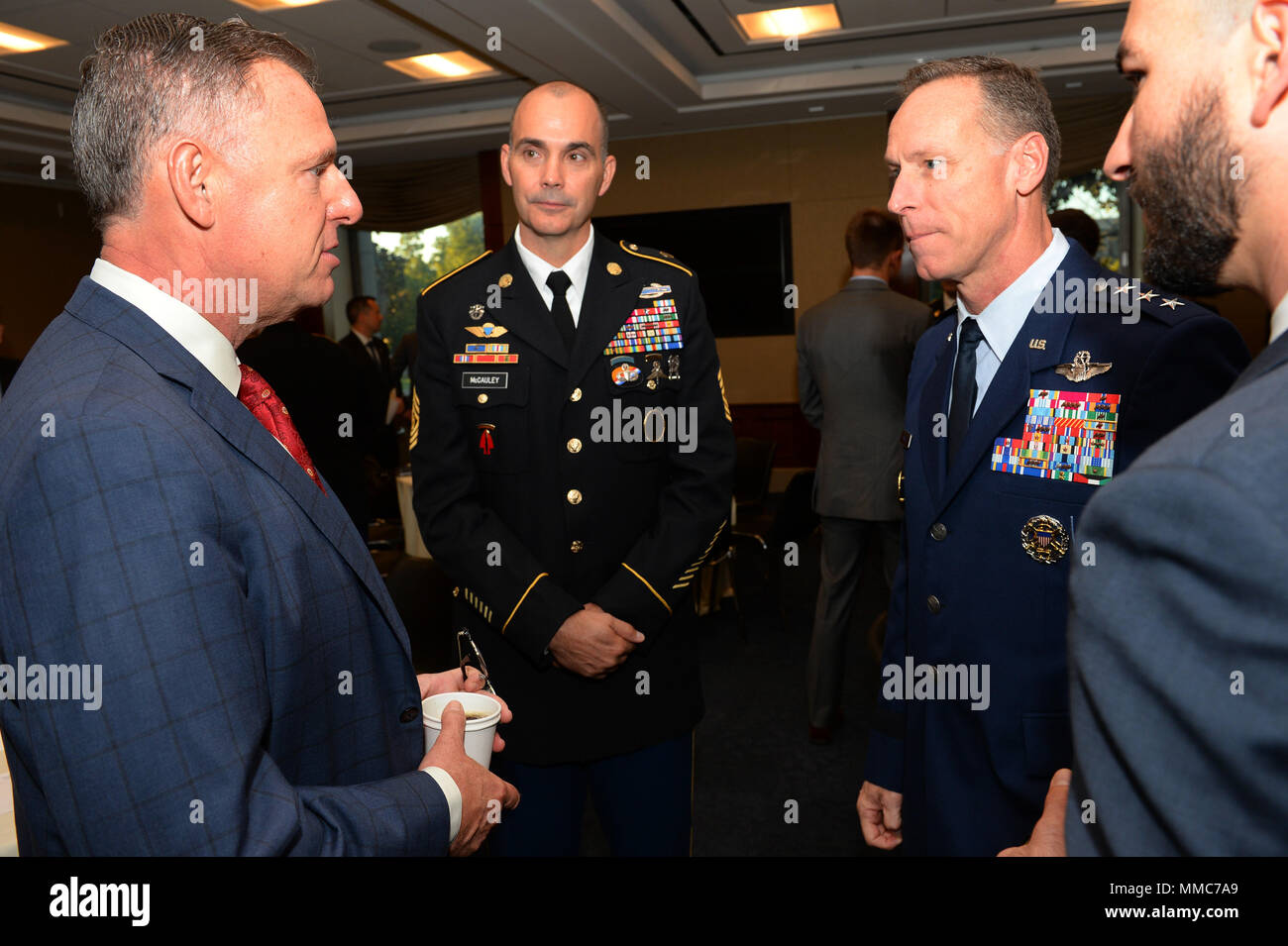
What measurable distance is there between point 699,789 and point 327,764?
92.4 inches

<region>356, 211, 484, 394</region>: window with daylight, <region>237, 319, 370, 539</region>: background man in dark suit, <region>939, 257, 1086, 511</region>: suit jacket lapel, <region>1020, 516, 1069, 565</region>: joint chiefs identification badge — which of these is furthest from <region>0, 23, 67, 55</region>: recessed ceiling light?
<region>1020, 516, 1069, 565</region>: joint chiefs identification badge

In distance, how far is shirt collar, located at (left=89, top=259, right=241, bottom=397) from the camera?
967 mm

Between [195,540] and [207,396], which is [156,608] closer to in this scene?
[195,540]

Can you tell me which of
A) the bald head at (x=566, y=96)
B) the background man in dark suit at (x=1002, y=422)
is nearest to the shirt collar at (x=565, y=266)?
the bald head at (x=566, y=96)

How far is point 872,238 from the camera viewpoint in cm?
362

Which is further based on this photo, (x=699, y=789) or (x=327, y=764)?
(x=699, y=789)

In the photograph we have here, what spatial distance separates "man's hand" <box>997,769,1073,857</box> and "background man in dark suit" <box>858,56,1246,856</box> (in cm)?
33

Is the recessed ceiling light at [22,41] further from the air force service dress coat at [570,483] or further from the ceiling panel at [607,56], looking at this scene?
the air force service dress coat at [570,483]

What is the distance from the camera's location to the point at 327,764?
1.06 metres

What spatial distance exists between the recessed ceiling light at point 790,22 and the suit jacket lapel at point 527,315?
477 cm

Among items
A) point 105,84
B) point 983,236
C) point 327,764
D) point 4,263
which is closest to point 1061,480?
point 983,236

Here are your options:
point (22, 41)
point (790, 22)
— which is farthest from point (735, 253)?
point (22, 41)

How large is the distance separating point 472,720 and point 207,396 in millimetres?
576

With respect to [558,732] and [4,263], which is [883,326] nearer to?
[558,732]
